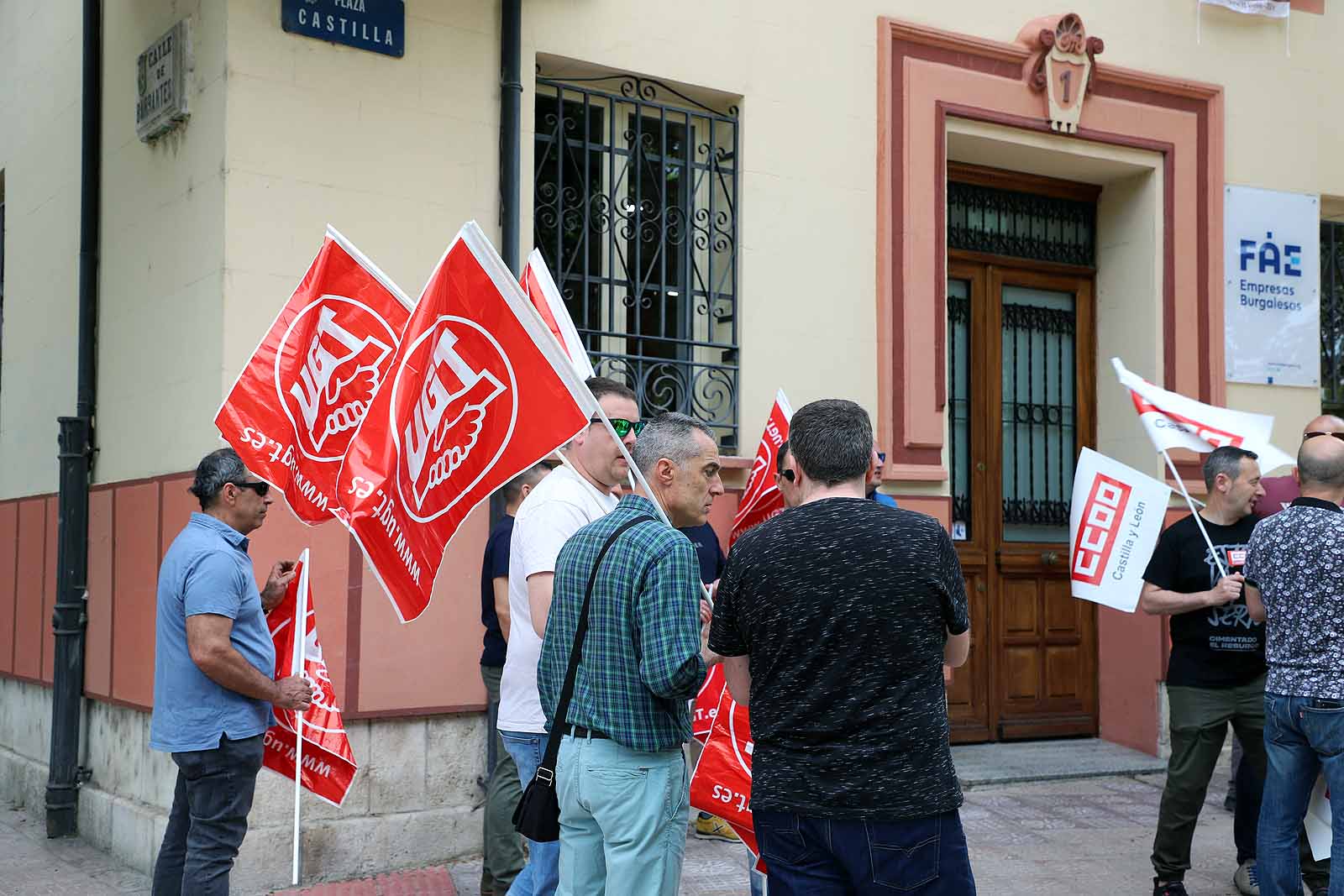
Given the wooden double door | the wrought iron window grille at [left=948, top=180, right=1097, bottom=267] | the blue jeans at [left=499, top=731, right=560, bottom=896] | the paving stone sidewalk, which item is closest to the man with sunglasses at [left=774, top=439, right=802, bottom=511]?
the blue jeans at [left=499, top=731, right=560, bottom=896]

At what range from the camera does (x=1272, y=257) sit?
9.70m

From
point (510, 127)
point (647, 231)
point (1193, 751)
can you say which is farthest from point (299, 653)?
point (1193, 751)

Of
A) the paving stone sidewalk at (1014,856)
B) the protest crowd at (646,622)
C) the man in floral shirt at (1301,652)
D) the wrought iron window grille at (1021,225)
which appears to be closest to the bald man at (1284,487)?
the protest crowd at (646,622)

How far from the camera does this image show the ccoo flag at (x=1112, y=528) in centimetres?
612

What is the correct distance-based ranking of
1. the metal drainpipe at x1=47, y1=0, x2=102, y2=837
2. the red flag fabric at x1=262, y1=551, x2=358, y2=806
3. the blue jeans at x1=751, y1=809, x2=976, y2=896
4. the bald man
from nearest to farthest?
the blue jeans at x1=751, y1=809, x2=976, y2=896 → the red flag fabric at x1=262, y1=551, x2=358, y2=806 → the bald man → the metal drainpipe at x1=47, y1=0, x2=102, y2=837

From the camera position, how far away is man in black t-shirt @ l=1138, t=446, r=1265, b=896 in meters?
5.94

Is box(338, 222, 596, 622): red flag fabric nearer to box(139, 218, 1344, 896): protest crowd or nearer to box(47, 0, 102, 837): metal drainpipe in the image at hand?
box(139, 218, 1344, 896): protest crowd

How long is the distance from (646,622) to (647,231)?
442 centimetres

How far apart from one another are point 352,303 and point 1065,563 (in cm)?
603

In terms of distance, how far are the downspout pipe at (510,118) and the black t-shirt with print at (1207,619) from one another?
135 inches

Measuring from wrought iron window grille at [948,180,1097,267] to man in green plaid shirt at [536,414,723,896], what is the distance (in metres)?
5.98

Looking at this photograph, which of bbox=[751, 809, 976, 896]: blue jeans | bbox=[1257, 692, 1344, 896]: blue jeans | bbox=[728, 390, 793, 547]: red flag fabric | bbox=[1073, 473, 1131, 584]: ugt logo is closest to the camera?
bbox=[751, 809, 976, 896]: blue jeans

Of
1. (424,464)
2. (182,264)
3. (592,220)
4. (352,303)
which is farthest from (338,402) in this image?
(592,220)

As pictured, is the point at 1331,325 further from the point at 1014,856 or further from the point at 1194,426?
the point at 1014,856
